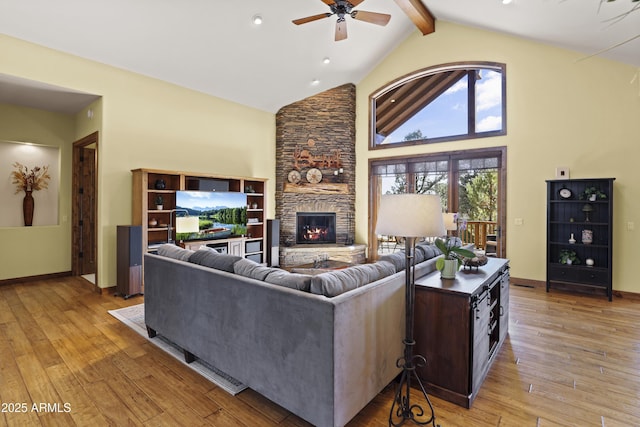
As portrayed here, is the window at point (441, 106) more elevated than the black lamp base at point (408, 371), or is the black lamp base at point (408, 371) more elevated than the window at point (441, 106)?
the window at point (441, 106)

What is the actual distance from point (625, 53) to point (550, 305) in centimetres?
348

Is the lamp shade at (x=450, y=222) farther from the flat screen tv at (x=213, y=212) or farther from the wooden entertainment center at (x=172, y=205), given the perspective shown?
the wooden entertainment center at (x=172, y=205)

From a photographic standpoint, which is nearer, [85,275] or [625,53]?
[625,53]

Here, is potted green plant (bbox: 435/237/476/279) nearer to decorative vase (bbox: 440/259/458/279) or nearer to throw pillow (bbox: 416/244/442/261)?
decorative vase (bbox: 440/259/458/279)

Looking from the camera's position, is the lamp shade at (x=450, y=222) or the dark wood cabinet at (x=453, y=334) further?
the lamp shade at (x=450, y=222)

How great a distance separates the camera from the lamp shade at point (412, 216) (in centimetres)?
200

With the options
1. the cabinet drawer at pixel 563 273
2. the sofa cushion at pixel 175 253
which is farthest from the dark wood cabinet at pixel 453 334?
the cabinet drawer at pixel 563 273

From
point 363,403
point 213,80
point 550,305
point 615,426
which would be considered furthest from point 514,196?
point 213,80

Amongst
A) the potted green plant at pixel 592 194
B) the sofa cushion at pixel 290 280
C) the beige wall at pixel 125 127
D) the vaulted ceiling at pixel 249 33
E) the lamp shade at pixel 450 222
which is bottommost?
the sofa cushion at pixel 290 280

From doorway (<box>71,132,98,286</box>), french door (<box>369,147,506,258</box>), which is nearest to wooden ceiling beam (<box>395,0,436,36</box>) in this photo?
french door (<box>369,147,506,258</box>)

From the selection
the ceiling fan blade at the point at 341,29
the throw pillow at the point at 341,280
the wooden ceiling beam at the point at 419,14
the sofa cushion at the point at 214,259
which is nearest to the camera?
the throw pillow at the point at 341,280

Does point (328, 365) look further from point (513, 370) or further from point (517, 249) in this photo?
point (517, 249)

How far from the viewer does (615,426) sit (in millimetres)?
2092

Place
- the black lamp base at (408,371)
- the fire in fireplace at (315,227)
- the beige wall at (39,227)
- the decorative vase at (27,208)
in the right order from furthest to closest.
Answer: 1. the fire in fireplace at (315,227)
2. the decorative vase at (27,208)
3. the beige wall at (39,227)
4. the black lamp base at (408,371)
